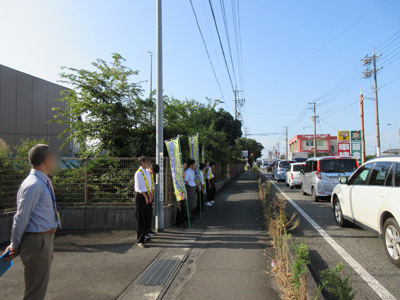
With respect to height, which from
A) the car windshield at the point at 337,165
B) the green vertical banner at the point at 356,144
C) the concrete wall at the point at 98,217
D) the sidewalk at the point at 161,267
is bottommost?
the sidewalk at the point at 161,267

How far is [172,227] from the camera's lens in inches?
299

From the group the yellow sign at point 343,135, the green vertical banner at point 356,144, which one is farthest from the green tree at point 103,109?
the yellow sign at point 343,135

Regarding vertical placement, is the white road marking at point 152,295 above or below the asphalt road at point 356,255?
below

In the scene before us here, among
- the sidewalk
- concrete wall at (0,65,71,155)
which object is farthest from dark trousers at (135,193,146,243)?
concrete wall at (0,65,71,155)

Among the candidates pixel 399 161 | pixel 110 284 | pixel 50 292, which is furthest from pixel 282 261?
pixel 50 292

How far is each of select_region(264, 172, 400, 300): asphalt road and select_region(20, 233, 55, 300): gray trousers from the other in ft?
10.1

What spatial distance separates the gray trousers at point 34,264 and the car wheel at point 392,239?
477 centimetres

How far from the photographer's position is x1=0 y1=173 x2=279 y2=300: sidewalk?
3.84m

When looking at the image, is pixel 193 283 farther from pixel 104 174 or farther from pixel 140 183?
pixel 104 174

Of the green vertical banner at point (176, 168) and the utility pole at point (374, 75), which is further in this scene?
the utility pole at point (374, 75)

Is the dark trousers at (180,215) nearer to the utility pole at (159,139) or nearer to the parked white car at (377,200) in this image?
the utility pole at (159,139)

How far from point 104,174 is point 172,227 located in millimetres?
2329

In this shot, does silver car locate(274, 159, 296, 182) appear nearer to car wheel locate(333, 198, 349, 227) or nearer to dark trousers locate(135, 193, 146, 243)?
car wheel locate(333, 198, 349, 227)

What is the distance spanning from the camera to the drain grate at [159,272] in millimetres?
4176
